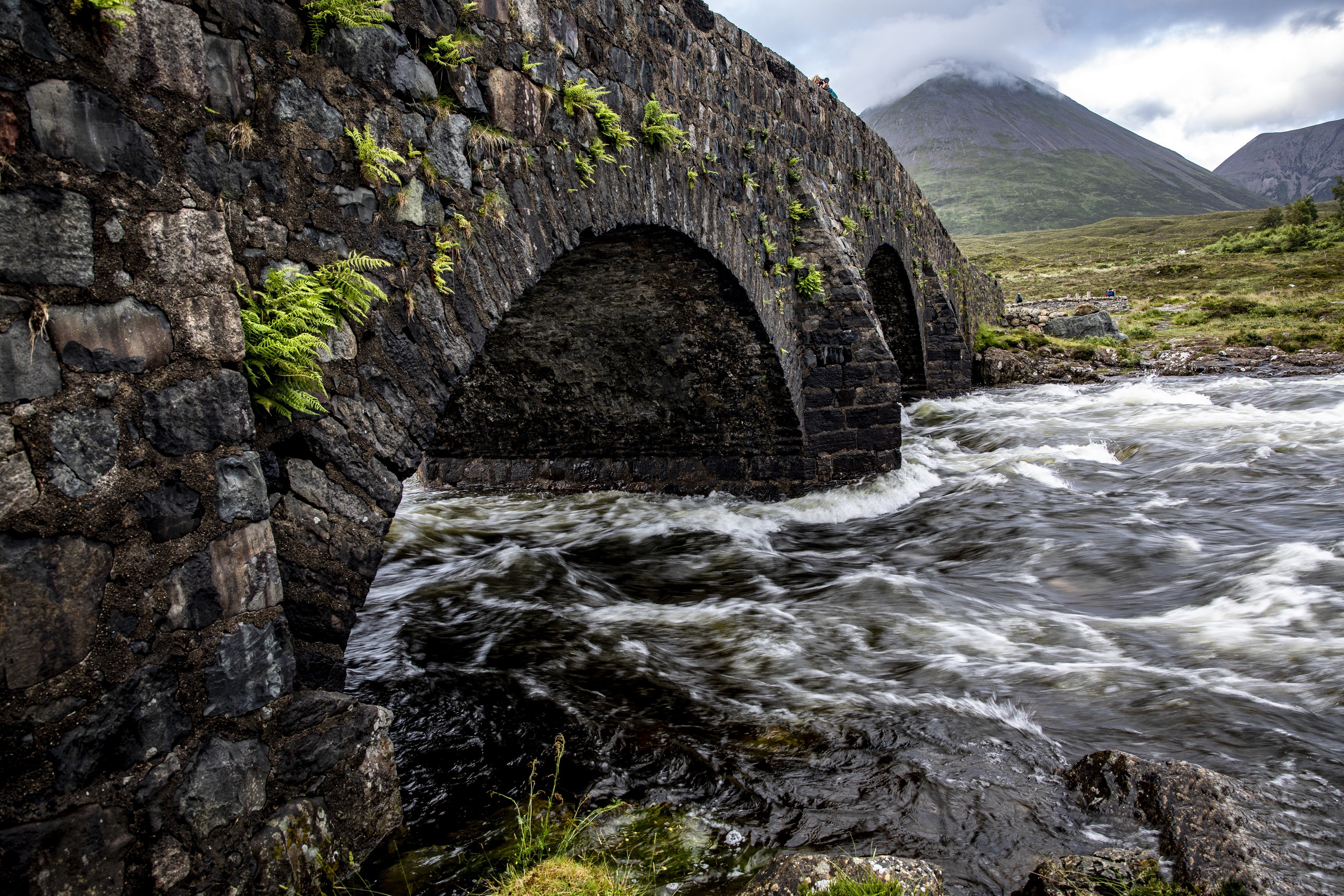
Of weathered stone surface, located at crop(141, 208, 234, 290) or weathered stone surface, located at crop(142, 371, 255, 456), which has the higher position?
weathered stone surface, located at crop(141, 208, 234, 290)

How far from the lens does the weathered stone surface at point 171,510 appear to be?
2.43 m

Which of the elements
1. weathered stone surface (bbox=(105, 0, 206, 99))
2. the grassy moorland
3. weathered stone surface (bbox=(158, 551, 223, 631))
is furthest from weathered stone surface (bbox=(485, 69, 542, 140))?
the grassy moorland

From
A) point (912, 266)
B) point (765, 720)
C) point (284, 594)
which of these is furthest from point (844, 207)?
point (284, 594)

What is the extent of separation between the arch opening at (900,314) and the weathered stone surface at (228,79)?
12.6 meters

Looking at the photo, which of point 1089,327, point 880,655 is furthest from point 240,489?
point 1089,327

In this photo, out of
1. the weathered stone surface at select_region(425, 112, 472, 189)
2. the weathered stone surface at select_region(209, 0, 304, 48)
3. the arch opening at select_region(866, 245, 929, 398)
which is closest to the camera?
the weathered stone surface at select_region(209, 0, 304, 48)

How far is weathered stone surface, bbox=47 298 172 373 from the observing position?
225 cm

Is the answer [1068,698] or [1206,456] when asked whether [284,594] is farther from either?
[1206,456]

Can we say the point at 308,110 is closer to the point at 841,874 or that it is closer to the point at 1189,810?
the point at 841,874

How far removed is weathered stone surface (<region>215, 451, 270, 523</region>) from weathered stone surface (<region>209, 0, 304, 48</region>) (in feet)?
5.54

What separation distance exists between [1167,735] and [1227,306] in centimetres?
2944

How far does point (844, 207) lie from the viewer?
11.6 m

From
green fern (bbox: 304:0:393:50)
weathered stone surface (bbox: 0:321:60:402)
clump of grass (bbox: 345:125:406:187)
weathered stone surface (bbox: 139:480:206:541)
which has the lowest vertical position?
weathered stone surface (bbox: 139:480:206:541)

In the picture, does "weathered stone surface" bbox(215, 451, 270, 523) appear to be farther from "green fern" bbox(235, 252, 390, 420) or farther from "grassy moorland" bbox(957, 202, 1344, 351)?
"grassy moorland" bbox(957, 202, 1344, 351)
